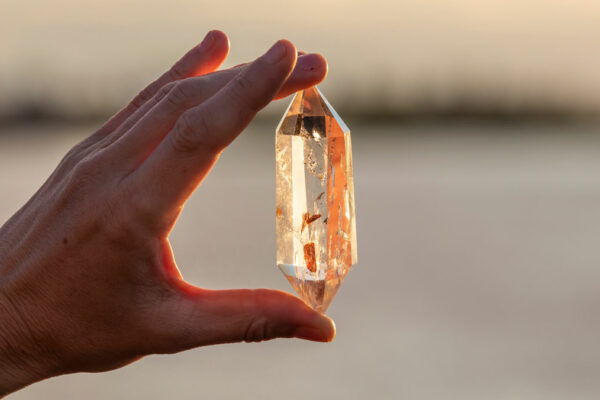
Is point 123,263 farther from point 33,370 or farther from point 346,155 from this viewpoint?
point 346,155

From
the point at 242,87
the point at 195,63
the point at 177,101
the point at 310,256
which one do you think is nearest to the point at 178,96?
the point at 177,101

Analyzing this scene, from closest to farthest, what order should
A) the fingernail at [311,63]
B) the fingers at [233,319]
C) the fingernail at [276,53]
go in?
the fingernail at [276,53] → the fingers at [233,319] → the fingernail at [311,63]

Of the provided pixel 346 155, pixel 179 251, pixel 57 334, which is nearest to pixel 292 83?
pixel 346 155

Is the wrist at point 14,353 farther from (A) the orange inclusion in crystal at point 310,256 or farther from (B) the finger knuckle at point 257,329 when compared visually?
(A) the orange inclusion in crystal at point 310,256

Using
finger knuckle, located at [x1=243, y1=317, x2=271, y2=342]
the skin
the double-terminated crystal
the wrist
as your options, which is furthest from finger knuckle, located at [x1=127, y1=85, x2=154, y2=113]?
finger knuckle, located at [x1=243, y1=317, x2=271, y2=342]

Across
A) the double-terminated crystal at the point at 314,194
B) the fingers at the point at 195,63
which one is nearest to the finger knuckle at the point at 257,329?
the double-terminated crystal at the point at 314,194

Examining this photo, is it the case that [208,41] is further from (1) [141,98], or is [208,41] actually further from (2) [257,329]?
(2) [257,329]
